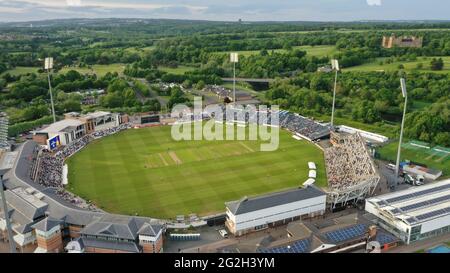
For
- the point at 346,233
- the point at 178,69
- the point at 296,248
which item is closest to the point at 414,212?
the point at 346,233

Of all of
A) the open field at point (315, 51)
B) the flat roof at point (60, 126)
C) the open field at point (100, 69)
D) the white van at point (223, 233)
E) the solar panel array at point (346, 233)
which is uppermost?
the open field at point (315, 51)

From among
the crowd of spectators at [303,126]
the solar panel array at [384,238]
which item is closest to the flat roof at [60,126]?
the crowd of spectators at [303,126]

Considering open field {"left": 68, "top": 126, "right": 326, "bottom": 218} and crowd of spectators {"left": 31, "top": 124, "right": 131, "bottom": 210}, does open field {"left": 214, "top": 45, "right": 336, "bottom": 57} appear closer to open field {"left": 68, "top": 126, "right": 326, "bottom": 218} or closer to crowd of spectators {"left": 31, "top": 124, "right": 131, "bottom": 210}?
open field {"left": 68, "top": 126, "right": 326, "bottom": 218}

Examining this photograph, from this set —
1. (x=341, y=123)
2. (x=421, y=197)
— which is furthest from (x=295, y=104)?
(x=421, y=197)

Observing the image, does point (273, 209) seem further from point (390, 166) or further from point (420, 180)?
Result: point (390, 166)

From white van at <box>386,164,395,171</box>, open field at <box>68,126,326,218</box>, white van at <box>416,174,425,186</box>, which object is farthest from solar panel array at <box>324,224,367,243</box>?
white van at <box>386,164,395,171</box>

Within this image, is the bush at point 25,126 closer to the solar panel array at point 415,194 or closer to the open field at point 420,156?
the open field at point 420,156
